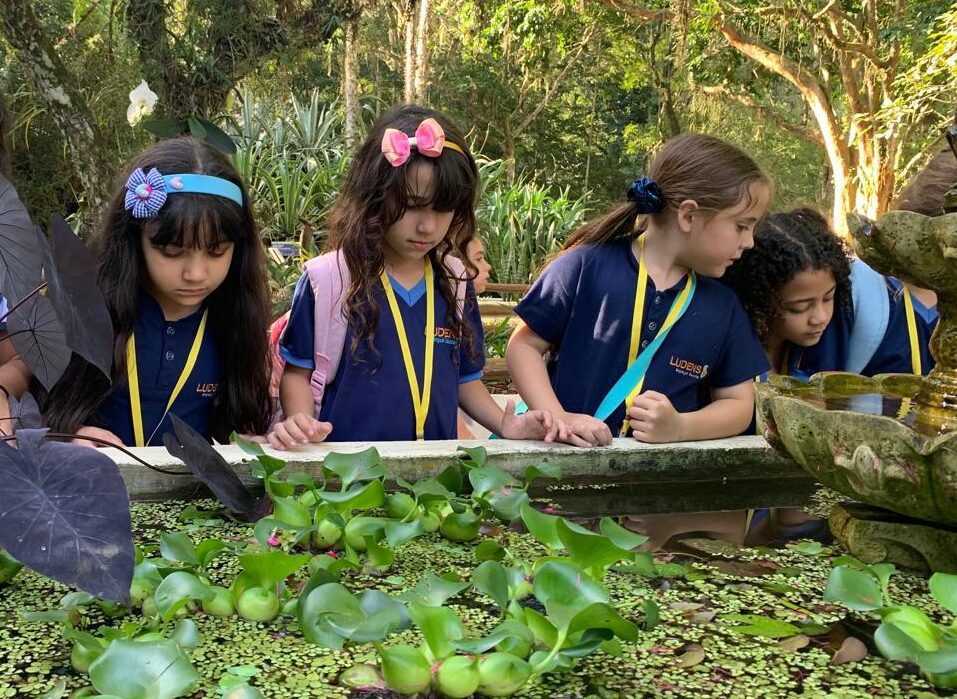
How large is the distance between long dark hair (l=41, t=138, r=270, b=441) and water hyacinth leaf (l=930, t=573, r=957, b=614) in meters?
1.58

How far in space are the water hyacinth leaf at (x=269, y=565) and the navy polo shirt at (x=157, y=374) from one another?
43.4 inches

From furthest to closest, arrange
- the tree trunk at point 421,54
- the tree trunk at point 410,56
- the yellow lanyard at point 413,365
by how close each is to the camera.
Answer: the tree trunk at point 421,54
the tree trunk at point 410,56
the yellow lanyard at point 413,365

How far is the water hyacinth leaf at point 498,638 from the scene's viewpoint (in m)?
1.00

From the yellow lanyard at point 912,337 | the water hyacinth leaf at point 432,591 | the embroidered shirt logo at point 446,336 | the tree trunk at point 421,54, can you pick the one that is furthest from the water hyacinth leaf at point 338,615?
the tree trunk at point 421,54

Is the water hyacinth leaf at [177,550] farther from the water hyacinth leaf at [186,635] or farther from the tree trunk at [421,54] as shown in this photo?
the tree trunk at [421,54]

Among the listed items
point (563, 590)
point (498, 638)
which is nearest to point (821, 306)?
point (563, 590)

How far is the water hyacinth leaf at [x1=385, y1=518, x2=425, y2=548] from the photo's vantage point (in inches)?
54.1

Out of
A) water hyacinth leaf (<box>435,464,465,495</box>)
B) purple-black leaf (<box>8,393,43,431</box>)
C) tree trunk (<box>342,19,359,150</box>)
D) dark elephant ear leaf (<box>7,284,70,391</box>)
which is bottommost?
water hyacinth leaf (<box>435,464,465,495</box>)

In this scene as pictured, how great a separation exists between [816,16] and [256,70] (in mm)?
6935

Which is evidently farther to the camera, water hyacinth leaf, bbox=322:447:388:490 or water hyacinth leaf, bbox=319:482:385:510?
water hyacinth leaf, bbox=322:447:388:490

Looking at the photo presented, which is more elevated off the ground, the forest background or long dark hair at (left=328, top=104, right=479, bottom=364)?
the forest background

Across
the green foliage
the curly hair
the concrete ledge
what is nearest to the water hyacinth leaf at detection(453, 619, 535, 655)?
the concrete ledge

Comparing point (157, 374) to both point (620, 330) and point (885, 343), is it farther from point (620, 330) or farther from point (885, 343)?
point (885, 343)

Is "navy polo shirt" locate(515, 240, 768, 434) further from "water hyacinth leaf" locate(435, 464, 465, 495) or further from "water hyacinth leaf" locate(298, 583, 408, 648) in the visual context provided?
"water hyacinth leaf" locate(298, 583, 408, 648)
